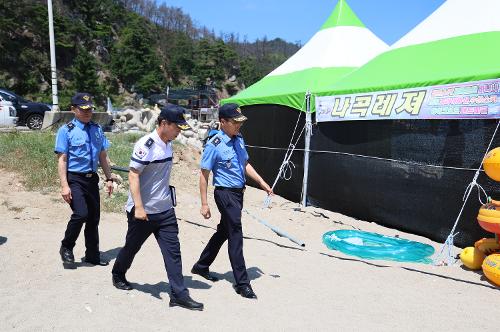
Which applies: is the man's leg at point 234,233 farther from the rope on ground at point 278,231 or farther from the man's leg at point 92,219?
the rope on ground at point 278,231

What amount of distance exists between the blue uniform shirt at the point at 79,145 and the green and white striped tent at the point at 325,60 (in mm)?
4921

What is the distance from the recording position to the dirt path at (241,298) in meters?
3.20

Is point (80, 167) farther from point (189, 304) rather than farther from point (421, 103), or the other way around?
point (421, 103)

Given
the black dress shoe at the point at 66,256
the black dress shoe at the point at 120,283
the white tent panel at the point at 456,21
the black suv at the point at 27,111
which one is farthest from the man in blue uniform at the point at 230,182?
the black suv at the point at 27,111

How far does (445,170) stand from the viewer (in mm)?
5648

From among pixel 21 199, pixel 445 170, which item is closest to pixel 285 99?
pixel 445 170

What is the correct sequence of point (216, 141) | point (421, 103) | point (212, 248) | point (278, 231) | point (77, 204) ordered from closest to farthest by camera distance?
1. point (216, 141)
2. point (77, 204)
3. point (212, 248)
4. point (421, 103)
5. point (278, 231)

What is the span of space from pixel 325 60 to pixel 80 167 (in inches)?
262

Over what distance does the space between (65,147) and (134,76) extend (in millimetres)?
43762

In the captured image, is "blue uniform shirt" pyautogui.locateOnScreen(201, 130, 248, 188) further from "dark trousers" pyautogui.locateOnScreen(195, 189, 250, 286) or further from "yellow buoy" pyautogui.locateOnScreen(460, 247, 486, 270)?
"yellow buoy" pyautogui.locateOnScreen(460, 247, 486, 270)

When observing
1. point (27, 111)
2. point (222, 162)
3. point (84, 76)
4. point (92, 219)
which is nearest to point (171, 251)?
point (222, 162)

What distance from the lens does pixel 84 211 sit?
Answer: 403 centimetres

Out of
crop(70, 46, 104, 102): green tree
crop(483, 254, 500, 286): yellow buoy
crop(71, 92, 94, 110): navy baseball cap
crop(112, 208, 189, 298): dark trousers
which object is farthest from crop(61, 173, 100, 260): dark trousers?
crop(70, 46, 104, 102): green tree

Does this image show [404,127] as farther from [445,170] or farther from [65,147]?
[65,147]
